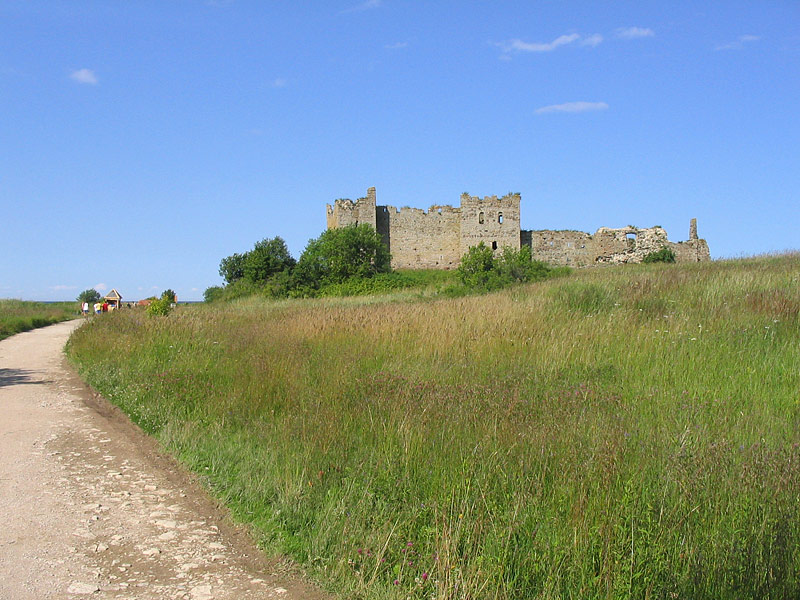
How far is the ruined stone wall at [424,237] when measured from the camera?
45.4 m

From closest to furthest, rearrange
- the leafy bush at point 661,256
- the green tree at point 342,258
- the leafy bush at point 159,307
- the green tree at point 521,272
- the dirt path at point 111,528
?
the dirt path at point 111,528 → the leafy bush at point 159,307 → the green tree at point 521,272 → the green tree at point 342,258 → the leafy bush at point 661,256

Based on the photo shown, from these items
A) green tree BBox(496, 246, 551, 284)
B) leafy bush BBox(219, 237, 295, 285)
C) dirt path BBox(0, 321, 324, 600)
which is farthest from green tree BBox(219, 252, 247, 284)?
dirt path BBox(0, 321, 324, 600)

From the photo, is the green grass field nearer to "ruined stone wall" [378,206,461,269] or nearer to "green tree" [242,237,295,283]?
"green tree" [242,237,295,283]

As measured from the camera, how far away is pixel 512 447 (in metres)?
4.25

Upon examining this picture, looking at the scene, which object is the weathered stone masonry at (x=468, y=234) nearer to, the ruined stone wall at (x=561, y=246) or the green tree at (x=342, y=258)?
the ruined stone wall at (x=561, y=246)

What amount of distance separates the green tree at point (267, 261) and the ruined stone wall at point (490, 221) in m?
13.0

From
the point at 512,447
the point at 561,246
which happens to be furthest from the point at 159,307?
the point at 561,246

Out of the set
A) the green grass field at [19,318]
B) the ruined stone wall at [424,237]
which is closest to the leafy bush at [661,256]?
the ruined stone wall at [424,237]

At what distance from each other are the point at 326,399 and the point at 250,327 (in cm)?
617

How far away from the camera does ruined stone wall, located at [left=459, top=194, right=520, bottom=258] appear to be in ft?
145

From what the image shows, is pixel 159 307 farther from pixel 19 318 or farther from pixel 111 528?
pixel 111 528

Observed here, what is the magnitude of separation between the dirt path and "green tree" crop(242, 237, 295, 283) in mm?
35567

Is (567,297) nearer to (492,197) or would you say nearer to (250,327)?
(250,327)

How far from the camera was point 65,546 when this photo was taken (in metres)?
3.77
